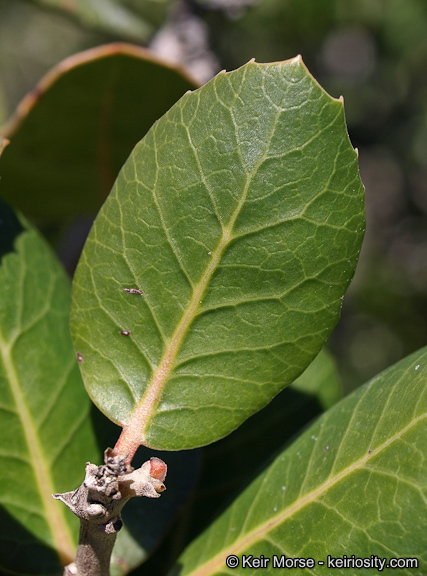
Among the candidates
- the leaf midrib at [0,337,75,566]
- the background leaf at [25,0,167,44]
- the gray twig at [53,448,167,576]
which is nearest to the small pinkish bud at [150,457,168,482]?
the gray twig at [53,448,167,576]

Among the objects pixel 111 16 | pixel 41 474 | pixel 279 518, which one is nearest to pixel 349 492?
pixel 279 518

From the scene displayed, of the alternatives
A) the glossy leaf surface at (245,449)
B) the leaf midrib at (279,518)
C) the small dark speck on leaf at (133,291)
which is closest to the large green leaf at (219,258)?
the small dark speck on leaf at (133,291)

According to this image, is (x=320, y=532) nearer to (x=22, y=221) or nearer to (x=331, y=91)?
(x=22, y=221)

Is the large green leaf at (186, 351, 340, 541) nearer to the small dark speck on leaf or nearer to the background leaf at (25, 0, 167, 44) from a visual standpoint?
the small dark speck on leaf

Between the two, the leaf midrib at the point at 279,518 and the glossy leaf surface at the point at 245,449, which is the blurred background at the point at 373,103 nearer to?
the glossy leaf surface at the point at 245,449

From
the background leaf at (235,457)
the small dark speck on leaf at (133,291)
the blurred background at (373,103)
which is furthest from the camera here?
the blurred background at (373,103)

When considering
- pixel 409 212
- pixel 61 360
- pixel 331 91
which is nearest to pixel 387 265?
pixel 409 212
